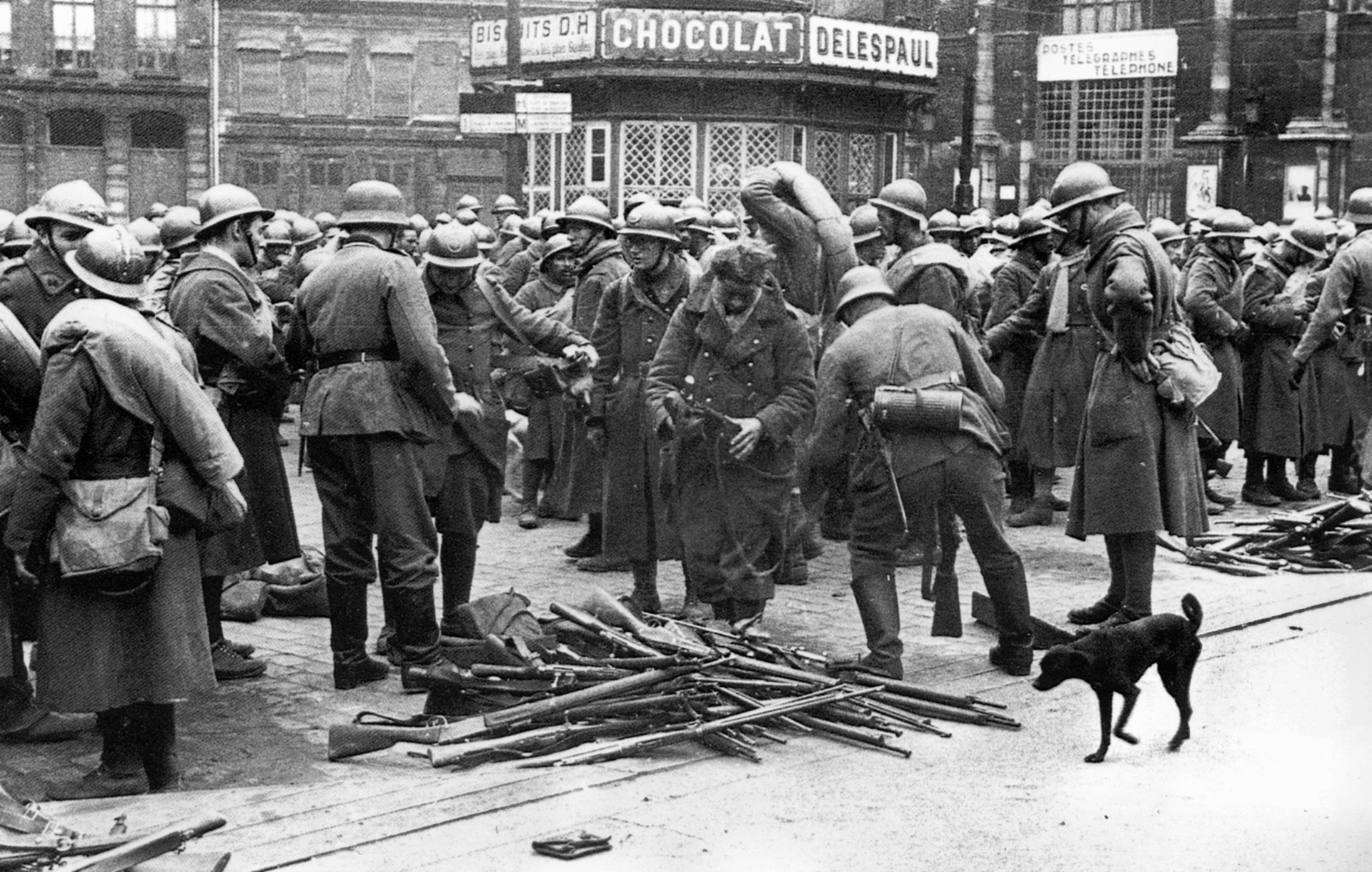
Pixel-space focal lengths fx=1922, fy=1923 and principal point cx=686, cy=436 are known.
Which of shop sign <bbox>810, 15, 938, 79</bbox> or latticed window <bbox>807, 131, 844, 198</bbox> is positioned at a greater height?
shop sign <bbox>810, 15, 938, 79</bbox>

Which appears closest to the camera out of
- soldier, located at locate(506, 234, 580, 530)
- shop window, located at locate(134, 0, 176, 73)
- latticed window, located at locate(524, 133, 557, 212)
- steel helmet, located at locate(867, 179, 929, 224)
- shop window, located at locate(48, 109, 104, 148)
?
steel helmet, located at locate(867, 179, 929, 224)

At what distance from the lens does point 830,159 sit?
93.7 feet

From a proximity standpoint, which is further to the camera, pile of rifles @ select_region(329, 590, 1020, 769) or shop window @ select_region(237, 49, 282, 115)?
shop window @ select_region(237, 49, 282, 115)

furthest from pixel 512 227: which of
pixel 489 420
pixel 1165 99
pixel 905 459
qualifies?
pixel 1165 99

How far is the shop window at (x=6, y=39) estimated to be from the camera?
153 feet

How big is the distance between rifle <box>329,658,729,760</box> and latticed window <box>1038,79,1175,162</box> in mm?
33980

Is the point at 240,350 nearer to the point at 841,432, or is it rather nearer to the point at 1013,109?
the point at 841,432

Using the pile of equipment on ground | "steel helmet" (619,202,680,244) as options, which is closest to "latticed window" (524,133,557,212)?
the pile of equipment on ground

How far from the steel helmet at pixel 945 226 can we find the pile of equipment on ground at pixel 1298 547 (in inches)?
145

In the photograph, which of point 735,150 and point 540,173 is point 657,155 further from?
point 540,173

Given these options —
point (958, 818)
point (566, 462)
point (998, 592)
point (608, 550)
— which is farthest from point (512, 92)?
point (958, 818)

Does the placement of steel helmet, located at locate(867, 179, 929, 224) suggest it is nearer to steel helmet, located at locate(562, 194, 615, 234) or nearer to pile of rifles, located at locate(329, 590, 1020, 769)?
steel helmet, located at locate(562, 194, 615, 234)

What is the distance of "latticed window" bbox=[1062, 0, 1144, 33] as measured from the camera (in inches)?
1554

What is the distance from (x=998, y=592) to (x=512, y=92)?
17.5 m
